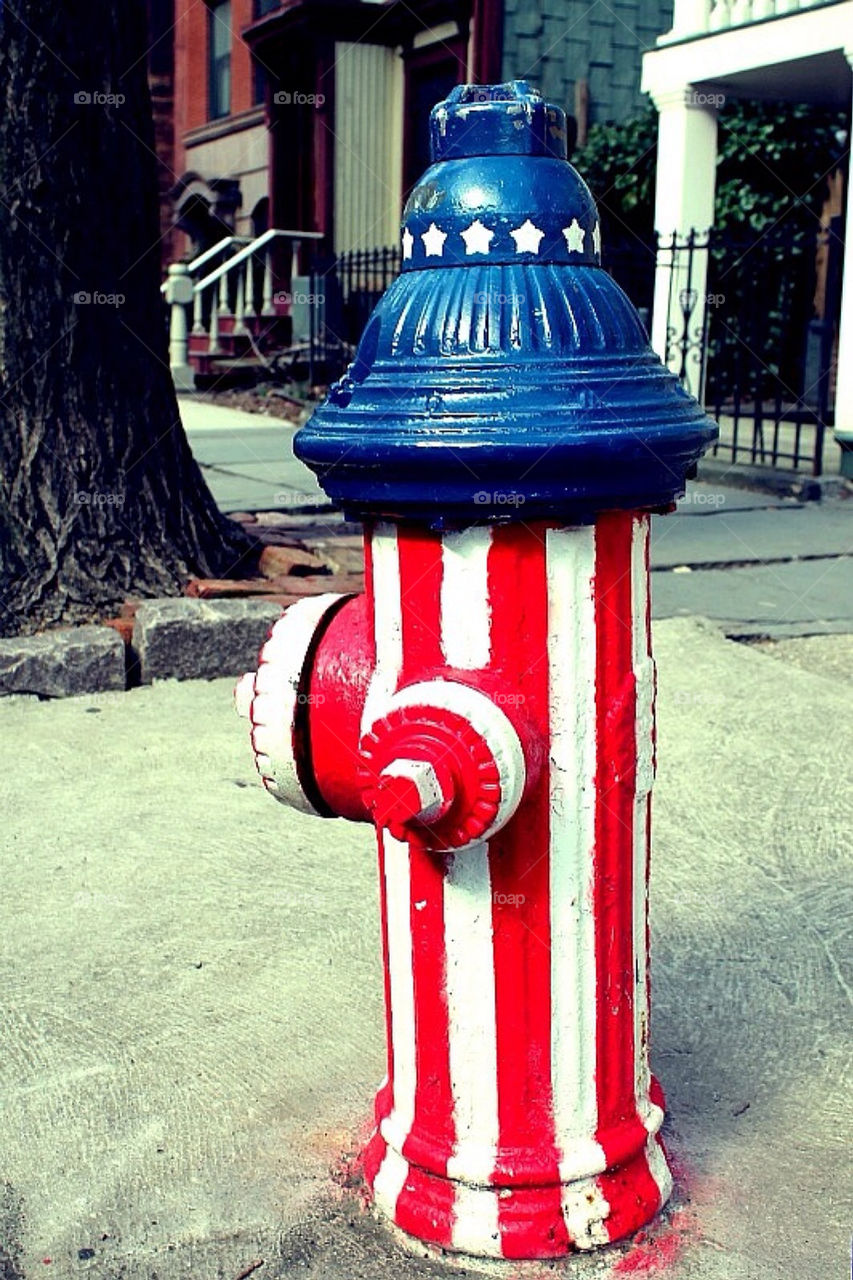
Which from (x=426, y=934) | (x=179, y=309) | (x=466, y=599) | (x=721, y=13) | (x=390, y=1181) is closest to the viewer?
(x=466, y=599)

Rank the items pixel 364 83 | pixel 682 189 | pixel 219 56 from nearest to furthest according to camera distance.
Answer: pixel 682 189 < pixel 364 83 < pixel 219 56

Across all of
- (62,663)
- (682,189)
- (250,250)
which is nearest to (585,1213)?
(62,663)

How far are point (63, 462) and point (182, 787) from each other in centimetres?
157

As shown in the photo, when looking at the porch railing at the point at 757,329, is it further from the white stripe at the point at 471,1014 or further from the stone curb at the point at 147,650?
the white stripe at the point at 471,1014

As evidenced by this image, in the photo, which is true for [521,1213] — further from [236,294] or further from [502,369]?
[236,294]

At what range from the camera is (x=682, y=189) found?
1205cm

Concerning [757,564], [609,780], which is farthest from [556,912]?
[757,564]

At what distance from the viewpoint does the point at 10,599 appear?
16.5 ft

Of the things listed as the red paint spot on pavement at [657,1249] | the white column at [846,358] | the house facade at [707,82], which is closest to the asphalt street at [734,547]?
the white column at [846,358]

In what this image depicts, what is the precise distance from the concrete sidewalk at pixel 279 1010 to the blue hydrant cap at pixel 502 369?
1.07 meters

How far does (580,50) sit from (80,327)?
15.0 m

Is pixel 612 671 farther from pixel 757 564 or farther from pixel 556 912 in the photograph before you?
pixel 757 564

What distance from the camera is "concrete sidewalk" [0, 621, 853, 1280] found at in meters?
2.11

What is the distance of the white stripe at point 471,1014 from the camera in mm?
1971
